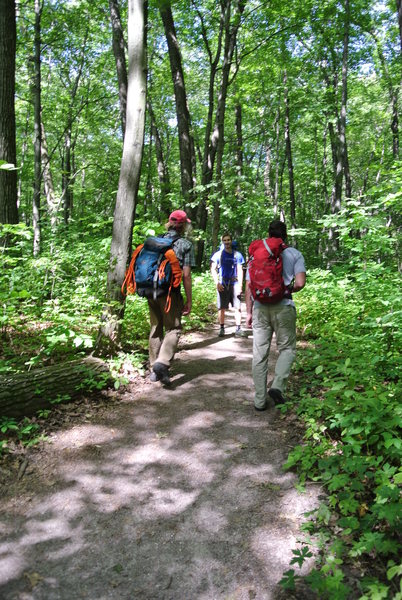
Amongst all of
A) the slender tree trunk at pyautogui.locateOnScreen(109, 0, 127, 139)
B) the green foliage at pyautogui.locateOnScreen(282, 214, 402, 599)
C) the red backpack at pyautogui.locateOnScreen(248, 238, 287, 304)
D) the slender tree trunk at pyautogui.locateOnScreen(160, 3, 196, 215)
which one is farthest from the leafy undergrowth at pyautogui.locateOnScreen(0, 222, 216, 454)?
the slender tree trunk at pyautogui.locateOnScreen(160, 3, 196, 215)

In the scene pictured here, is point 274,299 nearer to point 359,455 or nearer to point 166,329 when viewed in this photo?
point 166,329

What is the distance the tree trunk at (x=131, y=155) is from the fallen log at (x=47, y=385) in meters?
0.65

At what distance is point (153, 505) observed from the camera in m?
2.87

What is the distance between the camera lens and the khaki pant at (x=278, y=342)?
4.25m

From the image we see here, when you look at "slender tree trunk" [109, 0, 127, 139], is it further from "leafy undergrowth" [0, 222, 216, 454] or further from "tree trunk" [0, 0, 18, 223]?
"leafy undergrowth" [0, 222, 216, 454]

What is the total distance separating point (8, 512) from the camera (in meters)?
2.76

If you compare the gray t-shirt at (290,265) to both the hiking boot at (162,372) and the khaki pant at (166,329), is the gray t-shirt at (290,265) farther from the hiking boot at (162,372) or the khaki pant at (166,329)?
the hiking boot at (162,372)

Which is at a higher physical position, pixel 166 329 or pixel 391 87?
pixel 391 87

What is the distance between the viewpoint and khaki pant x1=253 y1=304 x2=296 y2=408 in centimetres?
425

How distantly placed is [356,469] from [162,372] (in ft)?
9.35

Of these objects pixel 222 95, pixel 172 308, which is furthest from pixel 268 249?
pixel 222 95

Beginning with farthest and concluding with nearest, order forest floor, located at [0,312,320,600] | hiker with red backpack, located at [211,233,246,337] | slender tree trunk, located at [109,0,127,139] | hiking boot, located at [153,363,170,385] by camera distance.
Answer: slender tree trunk, located at [109,0,127,139] < hiker with red backpack, located at [211,233,246,337] < hiking boot, located at [153,363,170,385] < forest floor, located at [0,312,320,600]

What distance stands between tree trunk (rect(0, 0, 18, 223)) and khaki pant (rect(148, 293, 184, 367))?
3911mm

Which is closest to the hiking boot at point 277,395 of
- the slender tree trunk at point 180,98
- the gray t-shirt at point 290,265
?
the gray t-shirt at point 290,265
